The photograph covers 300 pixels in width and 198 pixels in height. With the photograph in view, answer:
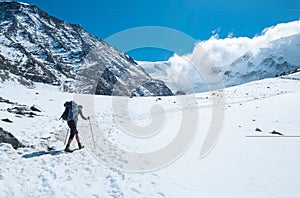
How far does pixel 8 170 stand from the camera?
907 cm

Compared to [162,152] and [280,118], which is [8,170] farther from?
[280,118]

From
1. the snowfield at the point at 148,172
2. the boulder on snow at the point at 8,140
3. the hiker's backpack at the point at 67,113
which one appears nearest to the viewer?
the snowfield at the point at 148,172

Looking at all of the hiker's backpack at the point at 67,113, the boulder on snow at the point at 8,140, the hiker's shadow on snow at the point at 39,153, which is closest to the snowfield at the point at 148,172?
the hiker's shadow on snow at the point at 39,153

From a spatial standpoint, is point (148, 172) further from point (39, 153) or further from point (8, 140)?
point (8, 140)

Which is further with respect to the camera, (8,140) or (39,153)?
(8,140)

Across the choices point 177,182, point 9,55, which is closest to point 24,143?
point 177,182

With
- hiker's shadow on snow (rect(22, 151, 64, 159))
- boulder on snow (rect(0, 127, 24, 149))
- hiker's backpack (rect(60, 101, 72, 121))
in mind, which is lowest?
hiker's shadow on snow (rect(22, 151, 64, 159))

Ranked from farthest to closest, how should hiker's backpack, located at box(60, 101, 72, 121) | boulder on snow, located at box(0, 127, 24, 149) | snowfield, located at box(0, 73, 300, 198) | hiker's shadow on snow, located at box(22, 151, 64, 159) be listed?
hiker's backpack, located at box(60, 101, 72, 121)
boulder on snow, located at box(0, 127, 24, 149)
hiker's shadow on snow, located at box(22, 151, 64, 159)
snowfield, located at box(0, 73, 300, 198)

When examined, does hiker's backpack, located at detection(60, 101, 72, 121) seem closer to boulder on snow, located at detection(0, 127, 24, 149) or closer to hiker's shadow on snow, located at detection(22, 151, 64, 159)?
hiker's shadow on snow, located at detection(22, 151, 64, 159)

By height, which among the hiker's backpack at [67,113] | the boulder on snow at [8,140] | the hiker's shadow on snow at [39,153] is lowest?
the hiker's shadow on snow at [39,153]

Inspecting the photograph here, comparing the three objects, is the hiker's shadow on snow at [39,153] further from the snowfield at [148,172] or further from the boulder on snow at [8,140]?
the boulder on snow at [8,140]

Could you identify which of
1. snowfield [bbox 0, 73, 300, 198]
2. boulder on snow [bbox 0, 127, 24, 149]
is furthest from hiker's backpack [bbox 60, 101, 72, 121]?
boulder on snow [bbox 0, 127, 24, 149]

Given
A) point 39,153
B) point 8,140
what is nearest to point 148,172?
point 39,153

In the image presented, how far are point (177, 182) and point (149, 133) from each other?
9403 mm
